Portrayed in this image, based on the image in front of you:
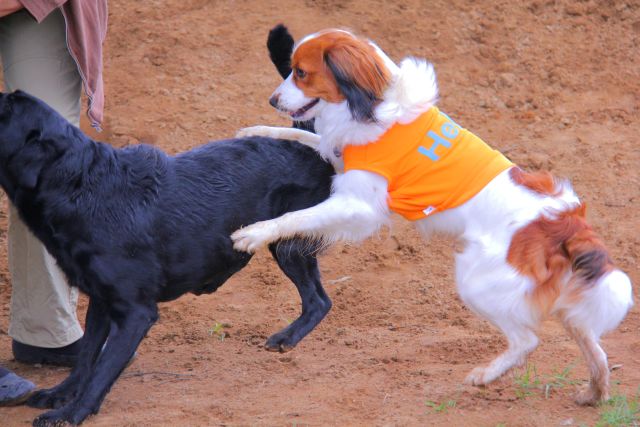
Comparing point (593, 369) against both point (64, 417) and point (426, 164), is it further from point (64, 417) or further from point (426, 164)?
point (64, 417)

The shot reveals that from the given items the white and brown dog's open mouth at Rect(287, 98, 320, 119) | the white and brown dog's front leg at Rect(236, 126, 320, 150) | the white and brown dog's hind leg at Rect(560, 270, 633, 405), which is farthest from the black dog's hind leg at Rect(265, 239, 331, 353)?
the white and brown dog's hind leg at Rect(560, 270, 633, 405)

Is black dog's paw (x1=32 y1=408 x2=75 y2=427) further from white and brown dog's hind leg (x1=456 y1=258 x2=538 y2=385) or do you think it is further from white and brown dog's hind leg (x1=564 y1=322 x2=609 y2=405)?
white and brown dog's hind leg (x1=564 y1=322 x2=609 y2=405)

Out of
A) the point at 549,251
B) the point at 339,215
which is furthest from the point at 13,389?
the point at 549,251

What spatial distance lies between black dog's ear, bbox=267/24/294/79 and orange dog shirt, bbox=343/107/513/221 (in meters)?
0.79

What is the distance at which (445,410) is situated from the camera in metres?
4.29

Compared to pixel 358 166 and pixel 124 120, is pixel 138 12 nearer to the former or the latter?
pixel 124 120

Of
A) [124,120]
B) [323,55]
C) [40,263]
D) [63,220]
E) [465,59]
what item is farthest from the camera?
[465,59]

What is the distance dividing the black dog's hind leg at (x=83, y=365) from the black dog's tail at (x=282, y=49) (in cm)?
147

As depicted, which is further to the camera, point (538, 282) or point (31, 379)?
point (31, 379)

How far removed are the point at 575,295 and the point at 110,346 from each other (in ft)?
6.77

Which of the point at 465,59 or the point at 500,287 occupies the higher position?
the point at 500,287

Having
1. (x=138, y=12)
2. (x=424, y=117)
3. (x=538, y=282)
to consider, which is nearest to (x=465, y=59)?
→ (x=138, y=12)

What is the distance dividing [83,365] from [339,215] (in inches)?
55.3

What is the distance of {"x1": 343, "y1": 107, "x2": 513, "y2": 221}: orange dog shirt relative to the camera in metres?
4.47
